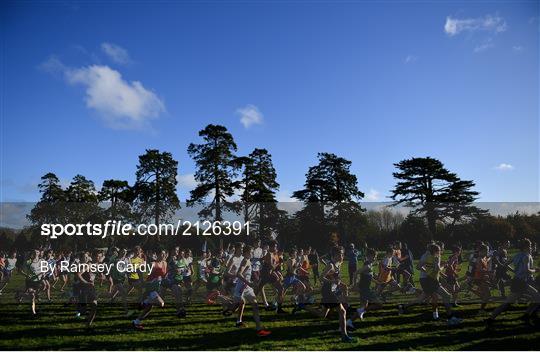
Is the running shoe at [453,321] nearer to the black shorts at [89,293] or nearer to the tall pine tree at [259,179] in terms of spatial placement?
the black shorts at [89,293]

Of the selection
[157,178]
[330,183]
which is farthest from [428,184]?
[157,178]

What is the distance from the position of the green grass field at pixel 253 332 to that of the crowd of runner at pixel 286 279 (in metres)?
0.34

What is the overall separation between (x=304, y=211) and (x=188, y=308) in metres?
7.26

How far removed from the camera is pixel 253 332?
34.4 feet

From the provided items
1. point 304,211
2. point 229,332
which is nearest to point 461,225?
point 304,211

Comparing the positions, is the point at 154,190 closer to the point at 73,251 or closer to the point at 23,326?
the point at 73,251

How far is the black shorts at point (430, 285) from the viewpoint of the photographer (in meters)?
11.1

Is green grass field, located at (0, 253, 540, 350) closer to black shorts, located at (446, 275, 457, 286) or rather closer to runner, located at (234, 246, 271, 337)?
runner, located at (234, 246, 271, 337)

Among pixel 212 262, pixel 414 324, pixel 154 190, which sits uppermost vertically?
pixel 154 190

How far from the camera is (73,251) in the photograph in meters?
17.9

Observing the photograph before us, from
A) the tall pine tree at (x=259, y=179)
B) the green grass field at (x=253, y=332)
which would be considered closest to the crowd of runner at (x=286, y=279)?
the green grass field at (x=253, y=332)

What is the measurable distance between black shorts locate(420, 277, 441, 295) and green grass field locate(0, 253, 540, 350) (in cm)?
93

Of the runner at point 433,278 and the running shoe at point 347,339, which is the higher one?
the runner at point 433,278

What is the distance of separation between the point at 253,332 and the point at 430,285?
516cm
